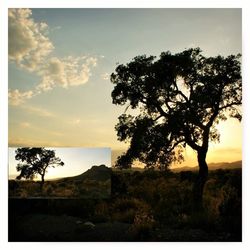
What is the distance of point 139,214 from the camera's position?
26.8 feet

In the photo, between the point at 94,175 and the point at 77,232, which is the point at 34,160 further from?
the point at 77,232

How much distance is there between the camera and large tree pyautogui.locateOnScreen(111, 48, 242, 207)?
27.4 ft

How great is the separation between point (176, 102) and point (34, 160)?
2699 mm

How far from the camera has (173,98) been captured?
27.8 feet

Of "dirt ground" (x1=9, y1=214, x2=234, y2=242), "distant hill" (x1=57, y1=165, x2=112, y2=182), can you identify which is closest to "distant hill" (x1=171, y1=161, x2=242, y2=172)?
"dirt ground" (x1=9, y1=214, x2=234, y2=242)

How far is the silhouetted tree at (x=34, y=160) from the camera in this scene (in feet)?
27.0

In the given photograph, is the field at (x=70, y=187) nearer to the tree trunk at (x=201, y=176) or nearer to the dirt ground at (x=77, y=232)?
the dirt ground at (x=77, y=232)

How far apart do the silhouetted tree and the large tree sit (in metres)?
1.17

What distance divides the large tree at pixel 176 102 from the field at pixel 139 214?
0.88 ft

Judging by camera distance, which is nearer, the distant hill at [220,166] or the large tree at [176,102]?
the distant hill at [220,166]

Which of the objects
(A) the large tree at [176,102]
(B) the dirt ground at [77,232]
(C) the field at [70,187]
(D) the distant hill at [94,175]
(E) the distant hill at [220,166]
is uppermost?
(A) the large tree at [176,102]
